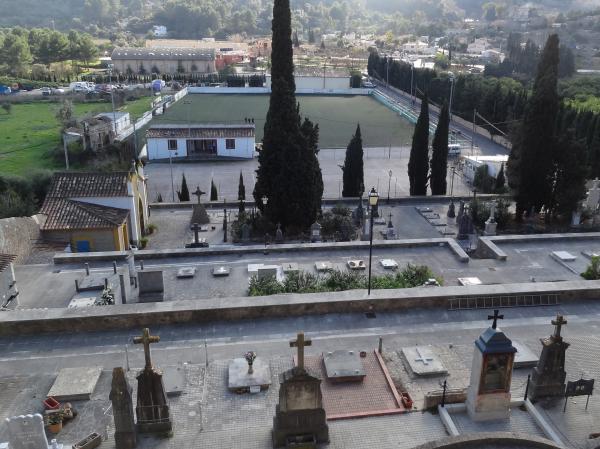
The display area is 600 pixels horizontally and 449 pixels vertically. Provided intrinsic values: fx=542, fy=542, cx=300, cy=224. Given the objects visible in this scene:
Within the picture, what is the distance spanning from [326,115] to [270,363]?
56.1 m

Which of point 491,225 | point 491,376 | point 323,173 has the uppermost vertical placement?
point 491,376

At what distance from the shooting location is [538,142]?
2473 centimetres

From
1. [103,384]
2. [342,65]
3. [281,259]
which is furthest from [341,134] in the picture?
[342,65]

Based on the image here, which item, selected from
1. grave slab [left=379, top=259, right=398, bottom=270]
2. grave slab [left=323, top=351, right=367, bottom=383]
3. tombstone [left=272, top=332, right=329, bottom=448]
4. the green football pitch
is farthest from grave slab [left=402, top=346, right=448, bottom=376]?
the green football pitch

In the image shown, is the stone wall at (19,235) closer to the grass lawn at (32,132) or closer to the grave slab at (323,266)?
the grave slab at (323,266)

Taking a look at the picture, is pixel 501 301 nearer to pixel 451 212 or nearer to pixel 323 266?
pixel 323 266

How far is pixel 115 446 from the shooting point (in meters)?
8.91

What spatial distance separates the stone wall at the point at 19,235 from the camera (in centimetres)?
1825

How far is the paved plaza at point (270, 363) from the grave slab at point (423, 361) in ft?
0.73

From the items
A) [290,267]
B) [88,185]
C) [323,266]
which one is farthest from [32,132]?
[323,266]

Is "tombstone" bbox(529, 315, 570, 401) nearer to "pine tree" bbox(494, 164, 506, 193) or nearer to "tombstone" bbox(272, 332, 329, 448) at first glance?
"tombstone" bbox(272, 332, 329, 448)

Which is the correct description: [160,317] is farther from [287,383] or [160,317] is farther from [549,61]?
[549,61]

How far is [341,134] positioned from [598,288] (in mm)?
42721

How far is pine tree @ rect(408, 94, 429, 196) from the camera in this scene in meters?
31.3
